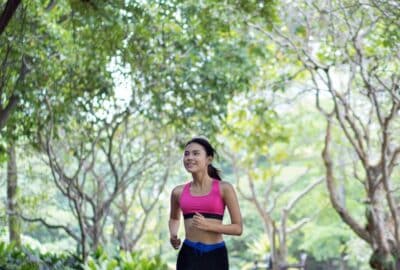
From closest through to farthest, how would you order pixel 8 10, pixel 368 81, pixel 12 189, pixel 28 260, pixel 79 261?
pixel 8 10 < pixel 368 81 < pixel 28 260 < pixel 79 261 < pixel 12 189

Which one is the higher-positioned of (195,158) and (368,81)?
(368,81)

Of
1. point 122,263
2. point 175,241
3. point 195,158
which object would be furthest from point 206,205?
point 122,263

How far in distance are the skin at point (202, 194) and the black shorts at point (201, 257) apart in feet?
0.13

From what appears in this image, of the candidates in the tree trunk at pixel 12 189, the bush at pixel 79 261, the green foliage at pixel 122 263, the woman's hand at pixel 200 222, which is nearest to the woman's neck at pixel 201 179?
the woman's hand at pixel 200 222

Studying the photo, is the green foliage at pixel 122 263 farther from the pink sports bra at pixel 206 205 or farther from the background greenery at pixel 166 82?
the pink sports bra at pixel 206 205

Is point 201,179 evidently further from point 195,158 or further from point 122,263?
point 122,263

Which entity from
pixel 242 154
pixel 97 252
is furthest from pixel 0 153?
pixel 242 154

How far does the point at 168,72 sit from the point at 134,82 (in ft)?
1.85

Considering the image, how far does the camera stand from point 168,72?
12.1 meters

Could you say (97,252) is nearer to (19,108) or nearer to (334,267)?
(19,108)

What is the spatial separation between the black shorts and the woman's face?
16.7 inches

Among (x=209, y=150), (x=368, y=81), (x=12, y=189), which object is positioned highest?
(x=368, y=81)

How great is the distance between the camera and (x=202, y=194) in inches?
171

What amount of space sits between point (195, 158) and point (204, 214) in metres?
0.33
